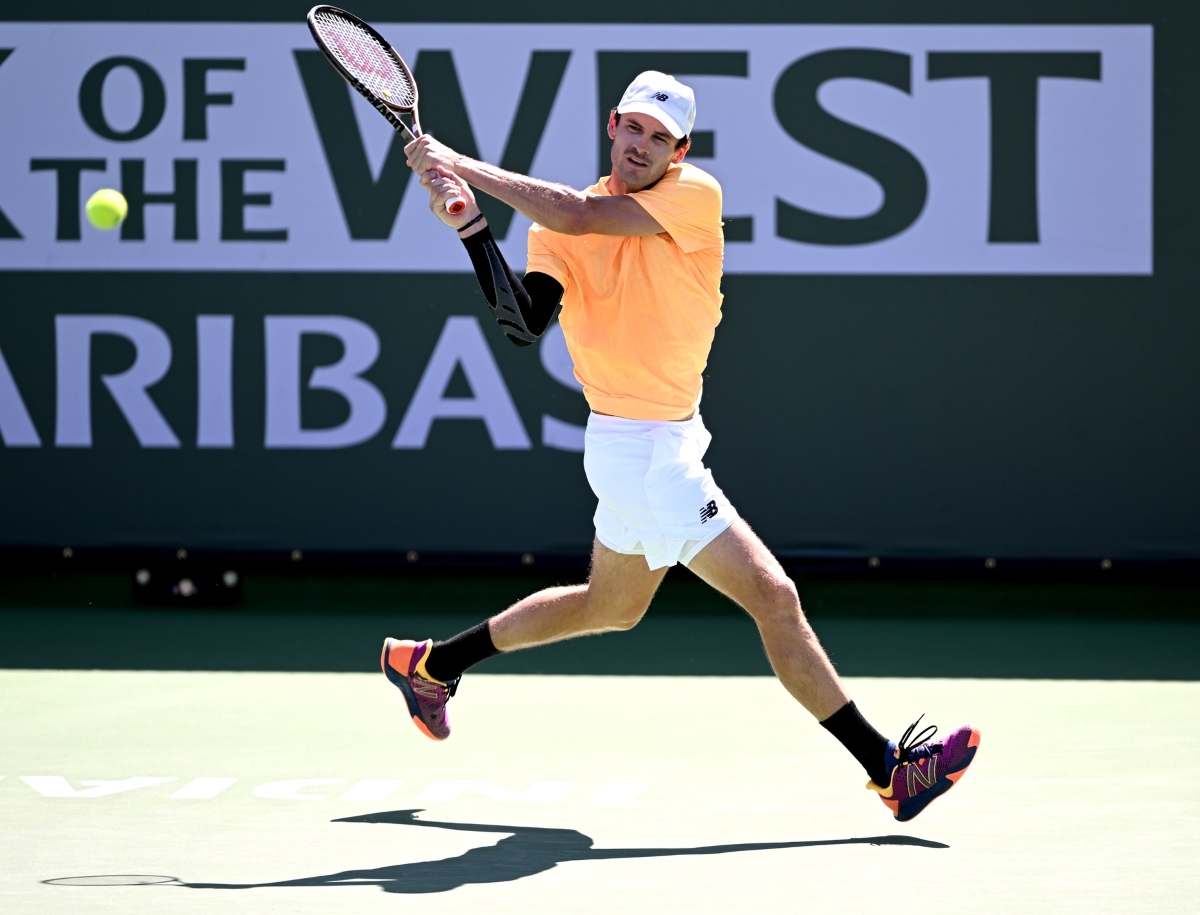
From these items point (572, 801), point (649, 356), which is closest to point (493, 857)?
point (572, 801)

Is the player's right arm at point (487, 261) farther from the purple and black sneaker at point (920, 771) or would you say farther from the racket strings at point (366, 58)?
the purple and black sneaker at point (920, 771)

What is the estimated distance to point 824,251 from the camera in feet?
26.6

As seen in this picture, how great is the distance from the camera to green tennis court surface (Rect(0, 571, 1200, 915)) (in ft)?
12.9

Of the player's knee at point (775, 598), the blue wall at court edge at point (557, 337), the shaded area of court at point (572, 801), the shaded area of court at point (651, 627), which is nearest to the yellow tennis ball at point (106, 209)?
the blue wall at court edge at point (557, 337)

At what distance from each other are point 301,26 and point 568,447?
2140 mm

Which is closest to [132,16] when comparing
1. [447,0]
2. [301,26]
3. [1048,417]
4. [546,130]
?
[301,26]

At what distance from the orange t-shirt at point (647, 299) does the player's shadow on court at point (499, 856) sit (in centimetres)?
104

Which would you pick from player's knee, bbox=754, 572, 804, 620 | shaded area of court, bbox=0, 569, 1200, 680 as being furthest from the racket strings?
shaded area of court, bbox=0, 569, 1200, 680

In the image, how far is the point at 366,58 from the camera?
4902 mm

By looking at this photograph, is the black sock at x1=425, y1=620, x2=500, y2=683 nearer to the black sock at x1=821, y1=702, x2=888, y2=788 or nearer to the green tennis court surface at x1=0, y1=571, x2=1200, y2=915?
the green tennis court surface at x1=0, y1=571, x2=1200, y2=915

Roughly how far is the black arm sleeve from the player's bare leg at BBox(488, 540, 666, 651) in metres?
0.59

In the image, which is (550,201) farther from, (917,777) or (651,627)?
(651,627)

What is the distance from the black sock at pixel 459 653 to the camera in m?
4.97

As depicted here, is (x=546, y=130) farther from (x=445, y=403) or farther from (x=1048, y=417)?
(x=1048, y=417)
